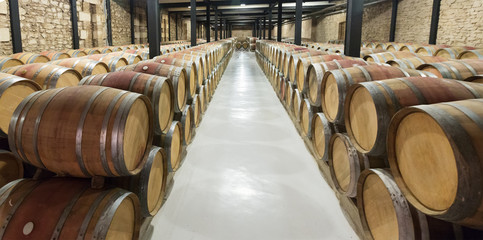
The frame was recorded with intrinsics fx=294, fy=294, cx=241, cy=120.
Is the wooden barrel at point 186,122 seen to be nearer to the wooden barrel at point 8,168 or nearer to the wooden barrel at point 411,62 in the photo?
the wooden barrel at point 8,168

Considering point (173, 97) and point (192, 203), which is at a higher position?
point (173, 97)

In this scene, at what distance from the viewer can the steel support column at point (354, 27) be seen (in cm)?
534

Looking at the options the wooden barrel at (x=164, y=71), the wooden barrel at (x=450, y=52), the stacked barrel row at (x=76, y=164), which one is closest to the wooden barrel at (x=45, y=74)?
the wooden barrel at (x=164, y=71)

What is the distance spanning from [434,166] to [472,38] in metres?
10.7

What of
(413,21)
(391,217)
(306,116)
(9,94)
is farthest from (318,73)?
(413,21)

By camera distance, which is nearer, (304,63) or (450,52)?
(304,63)

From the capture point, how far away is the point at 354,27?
5.43 meters

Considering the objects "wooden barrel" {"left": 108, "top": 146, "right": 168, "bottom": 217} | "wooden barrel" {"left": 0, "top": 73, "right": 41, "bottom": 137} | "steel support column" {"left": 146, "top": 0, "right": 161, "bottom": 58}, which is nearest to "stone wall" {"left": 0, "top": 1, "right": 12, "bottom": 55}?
"steel support column" {"left": 146, "top": 0, "right": 161, "bottom": 58}

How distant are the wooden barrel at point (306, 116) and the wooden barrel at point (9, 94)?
2969mm

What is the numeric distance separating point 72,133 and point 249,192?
1.81m

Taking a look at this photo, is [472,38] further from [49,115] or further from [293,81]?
[49,115]

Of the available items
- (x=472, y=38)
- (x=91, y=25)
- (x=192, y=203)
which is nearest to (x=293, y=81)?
(x=192, y=203)

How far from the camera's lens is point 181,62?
4293 mm

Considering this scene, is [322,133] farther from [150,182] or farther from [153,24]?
[153,24]
